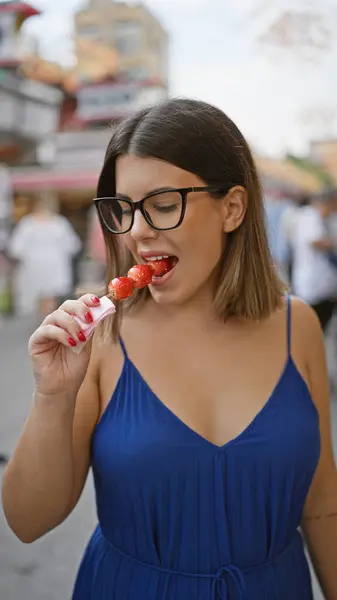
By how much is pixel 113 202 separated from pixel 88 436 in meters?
0.48

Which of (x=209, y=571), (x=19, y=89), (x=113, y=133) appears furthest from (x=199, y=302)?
(x=19, y=89)

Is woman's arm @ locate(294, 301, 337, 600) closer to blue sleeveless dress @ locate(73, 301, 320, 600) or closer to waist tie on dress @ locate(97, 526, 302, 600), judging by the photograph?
blue sleeveless dress @ locate(73, 301, 320, 600)

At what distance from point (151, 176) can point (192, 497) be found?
0.63 meters

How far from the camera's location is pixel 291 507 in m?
1.22

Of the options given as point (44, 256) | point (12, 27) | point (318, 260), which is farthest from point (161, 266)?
point (12, 27)

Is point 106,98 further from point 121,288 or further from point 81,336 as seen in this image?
point 81,336

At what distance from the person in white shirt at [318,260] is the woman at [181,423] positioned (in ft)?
12.6

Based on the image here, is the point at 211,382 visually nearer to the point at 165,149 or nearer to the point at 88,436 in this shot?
the point at 88,436

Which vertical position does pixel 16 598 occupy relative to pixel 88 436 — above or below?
below

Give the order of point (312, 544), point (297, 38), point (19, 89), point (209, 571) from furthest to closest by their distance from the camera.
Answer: point (19, 89) < point (297, 38) < point (312, 544) < point (209, 571)

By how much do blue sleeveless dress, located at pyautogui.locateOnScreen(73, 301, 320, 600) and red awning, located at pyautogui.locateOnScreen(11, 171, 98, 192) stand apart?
12.1 metres

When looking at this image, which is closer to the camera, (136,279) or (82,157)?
(136,279)

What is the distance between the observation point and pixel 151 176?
3.69 feet

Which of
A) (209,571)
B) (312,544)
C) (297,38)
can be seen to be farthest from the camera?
(297,38)
